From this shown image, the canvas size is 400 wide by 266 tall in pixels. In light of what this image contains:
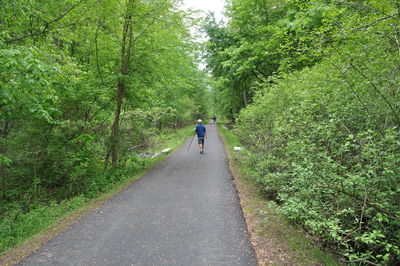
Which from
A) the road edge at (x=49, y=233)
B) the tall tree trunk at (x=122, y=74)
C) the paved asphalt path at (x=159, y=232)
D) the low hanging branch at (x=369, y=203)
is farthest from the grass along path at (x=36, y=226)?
the low hanging branch at (x=369, y=203)

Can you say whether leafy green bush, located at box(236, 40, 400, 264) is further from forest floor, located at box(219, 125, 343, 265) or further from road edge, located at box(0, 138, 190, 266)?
road edge, located at box(0, 138, 190, 266)

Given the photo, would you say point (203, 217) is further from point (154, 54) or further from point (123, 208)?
point (154, 54)

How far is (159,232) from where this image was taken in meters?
4.32

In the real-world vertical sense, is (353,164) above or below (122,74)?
below

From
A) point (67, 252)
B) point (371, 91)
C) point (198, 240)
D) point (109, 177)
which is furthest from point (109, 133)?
point (371, 91)

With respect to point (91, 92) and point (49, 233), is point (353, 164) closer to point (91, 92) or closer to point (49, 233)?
point (49, 233)

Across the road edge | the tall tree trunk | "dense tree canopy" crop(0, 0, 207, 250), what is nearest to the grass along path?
the road edge

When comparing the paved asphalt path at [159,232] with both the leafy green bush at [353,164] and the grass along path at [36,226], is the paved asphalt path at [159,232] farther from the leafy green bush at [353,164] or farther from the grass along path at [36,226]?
the leafy green bush at [353,164]

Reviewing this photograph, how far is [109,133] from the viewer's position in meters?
9.71

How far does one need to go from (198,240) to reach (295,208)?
197 cm

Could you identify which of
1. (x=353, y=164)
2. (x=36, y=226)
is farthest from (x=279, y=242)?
(x=36, y=226)

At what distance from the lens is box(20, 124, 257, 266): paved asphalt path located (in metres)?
3.51

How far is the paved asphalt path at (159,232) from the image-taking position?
11.5ft

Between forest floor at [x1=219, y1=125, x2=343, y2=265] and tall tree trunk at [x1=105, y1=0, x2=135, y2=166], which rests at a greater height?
tall tree trunk at [x1=105, y1=0, x2=135, y2=166]
